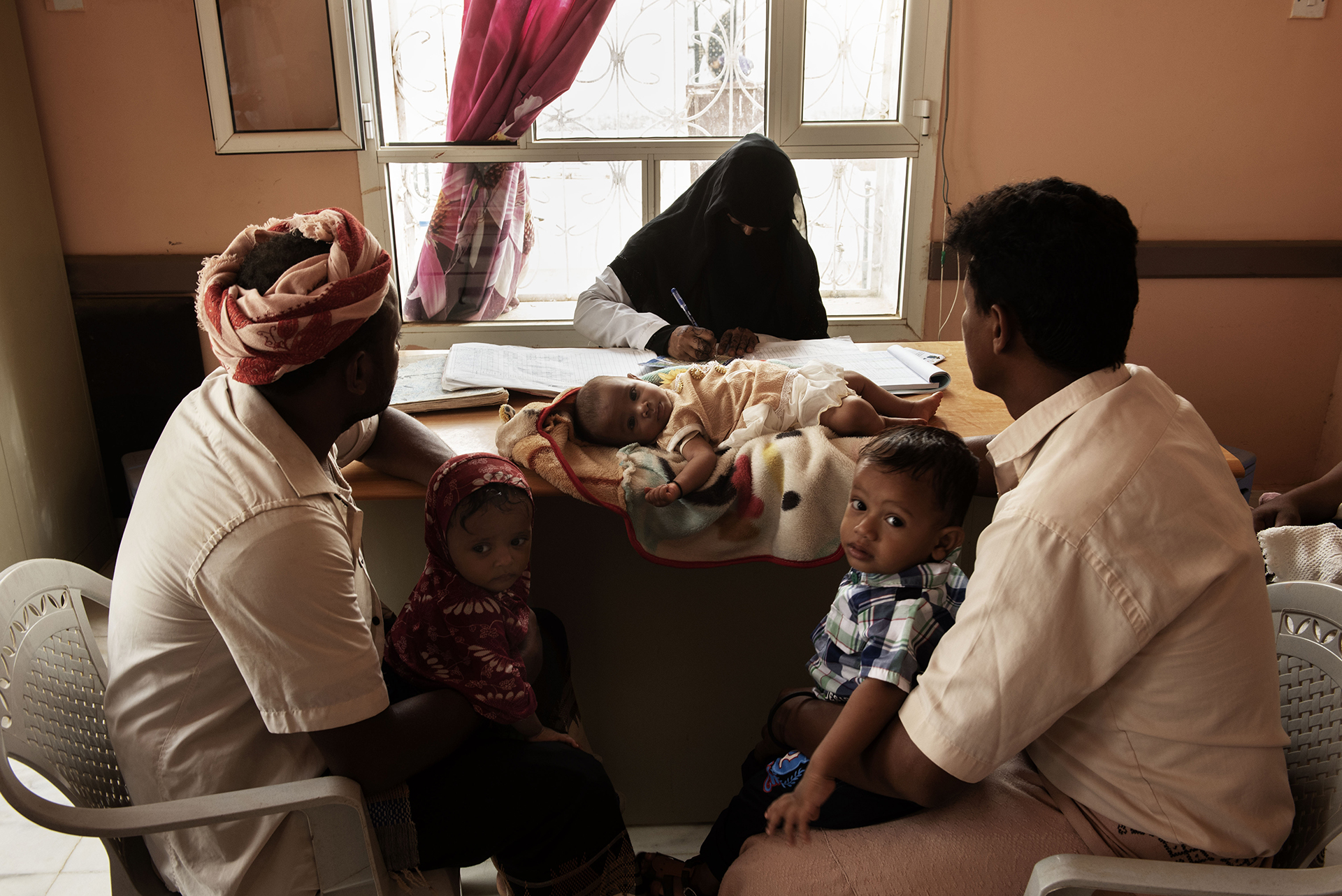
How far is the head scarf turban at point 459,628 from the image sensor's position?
1314 millimetres

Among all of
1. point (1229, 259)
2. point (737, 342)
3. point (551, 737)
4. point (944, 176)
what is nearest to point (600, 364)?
point (737, 342)

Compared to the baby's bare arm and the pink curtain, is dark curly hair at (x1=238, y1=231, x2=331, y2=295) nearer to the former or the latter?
the baby's bare arm

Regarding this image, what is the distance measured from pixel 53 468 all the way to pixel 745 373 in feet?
9.00

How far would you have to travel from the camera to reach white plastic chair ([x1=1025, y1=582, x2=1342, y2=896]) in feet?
3.03

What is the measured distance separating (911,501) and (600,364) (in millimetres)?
1129

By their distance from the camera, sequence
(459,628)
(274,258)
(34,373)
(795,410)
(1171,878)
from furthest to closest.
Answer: (34,373)
(795,410)
(459,628)
(274,258)
(1171,878)

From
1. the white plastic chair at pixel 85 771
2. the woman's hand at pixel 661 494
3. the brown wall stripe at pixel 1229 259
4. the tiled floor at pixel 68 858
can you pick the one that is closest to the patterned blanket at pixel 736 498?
the woman's hand at pixel 661 494

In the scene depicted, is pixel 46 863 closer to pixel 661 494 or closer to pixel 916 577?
pixel 661 494

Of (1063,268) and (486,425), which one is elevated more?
(1063,268)

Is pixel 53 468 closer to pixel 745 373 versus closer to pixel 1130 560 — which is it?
pixel 745 373

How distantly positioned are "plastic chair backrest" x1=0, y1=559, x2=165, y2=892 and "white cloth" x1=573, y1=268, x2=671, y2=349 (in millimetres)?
1572

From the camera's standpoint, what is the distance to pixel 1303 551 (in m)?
1.76

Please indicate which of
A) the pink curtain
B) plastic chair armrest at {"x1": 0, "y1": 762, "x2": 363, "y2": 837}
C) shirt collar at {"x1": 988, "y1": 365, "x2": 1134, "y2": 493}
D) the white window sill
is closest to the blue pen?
the white window sill

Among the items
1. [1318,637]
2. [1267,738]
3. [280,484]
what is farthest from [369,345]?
[1318,637]
